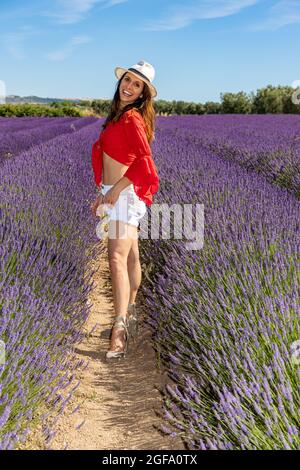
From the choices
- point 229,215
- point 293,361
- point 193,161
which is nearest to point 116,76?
point 229,215

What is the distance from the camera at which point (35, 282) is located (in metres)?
2.56

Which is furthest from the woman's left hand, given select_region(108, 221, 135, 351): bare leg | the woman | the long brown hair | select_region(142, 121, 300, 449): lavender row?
select_region(142, 121, 300, 449): lavender row

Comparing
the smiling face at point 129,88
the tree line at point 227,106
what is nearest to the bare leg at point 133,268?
the smiling face at point 129,88

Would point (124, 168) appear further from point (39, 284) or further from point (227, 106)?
point (227, 106)

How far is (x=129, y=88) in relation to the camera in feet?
8.66

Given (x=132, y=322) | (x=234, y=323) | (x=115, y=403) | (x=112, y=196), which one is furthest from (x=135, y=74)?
(x=115, y=403)

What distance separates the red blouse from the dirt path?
636 millimetres

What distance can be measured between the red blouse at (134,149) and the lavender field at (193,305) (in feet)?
1.49

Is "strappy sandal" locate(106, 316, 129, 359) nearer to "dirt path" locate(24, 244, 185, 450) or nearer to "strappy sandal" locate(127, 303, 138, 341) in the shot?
"dirt path" locate(24, 244, 185, 450)

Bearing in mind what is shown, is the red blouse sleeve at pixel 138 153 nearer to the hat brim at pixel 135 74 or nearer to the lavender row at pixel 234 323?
the hat brim at pixel 135 74

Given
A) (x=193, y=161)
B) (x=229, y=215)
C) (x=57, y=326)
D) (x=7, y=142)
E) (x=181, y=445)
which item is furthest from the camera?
(x=7, y=142)

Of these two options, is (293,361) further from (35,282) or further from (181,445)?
(35,282)

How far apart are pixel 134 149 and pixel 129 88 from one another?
0.31 meters

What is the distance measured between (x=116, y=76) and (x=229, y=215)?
1.07m
